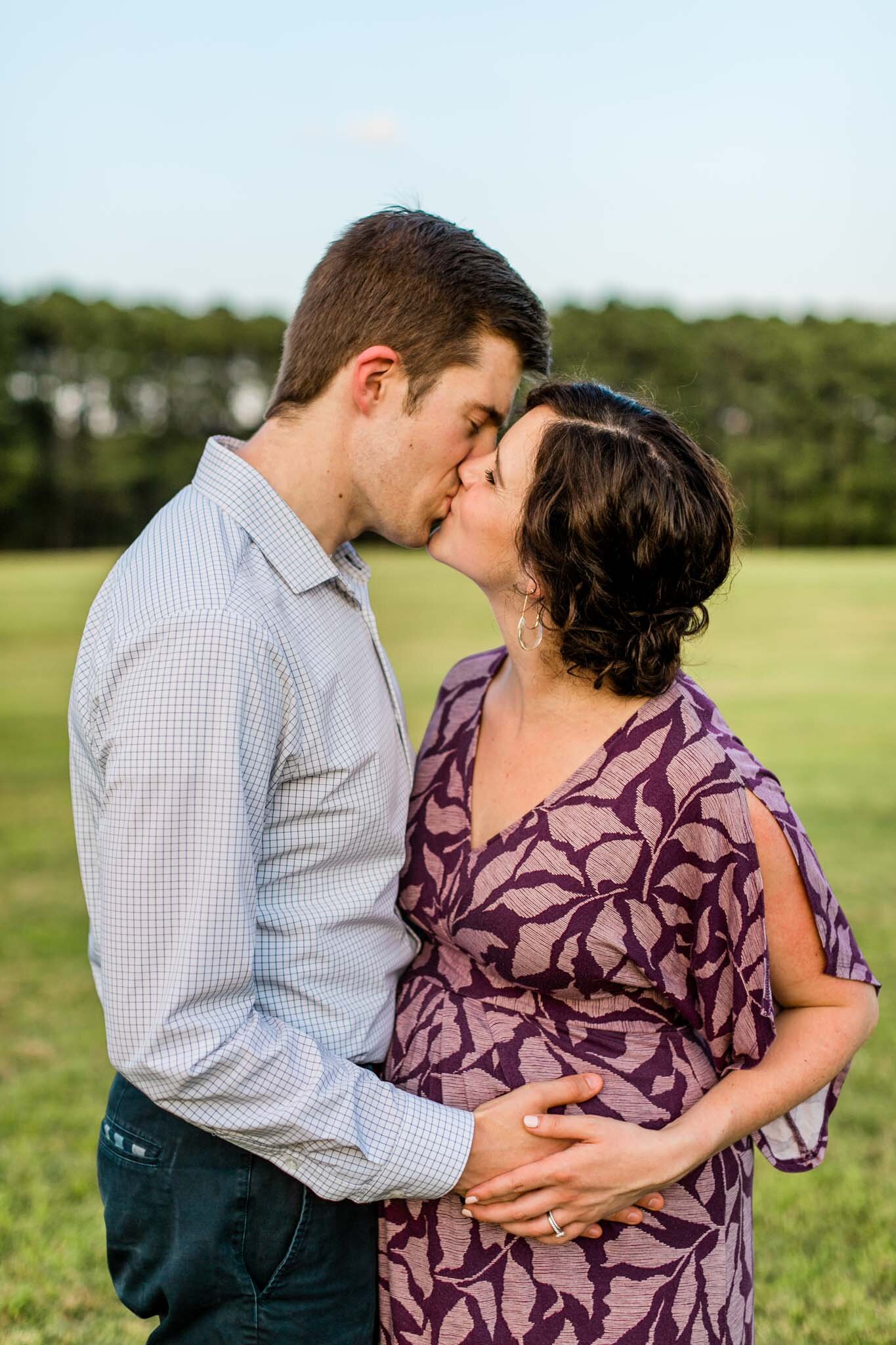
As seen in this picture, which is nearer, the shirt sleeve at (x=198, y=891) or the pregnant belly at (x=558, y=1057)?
the shirt sleeve at (x=198, y=891)

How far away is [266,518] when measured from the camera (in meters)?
2.14

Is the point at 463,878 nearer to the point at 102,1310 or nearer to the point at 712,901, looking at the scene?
the point at 712,901

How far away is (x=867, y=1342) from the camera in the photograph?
11.7 ft

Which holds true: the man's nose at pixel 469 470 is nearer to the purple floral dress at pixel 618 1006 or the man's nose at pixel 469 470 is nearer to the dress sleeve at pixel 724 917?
the purple floral dress at pixel 618 1006

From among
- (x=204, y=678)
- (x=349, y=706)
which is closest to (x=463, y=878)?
(x=349, y=706)

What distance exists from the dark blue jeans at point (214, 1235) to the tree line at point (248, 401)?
47881 mm

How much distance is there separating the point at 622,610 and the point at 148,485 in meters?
51.3

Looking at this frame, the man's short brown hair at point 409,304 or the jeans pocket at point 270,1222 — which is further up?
the man's short brown hair at point 409,304

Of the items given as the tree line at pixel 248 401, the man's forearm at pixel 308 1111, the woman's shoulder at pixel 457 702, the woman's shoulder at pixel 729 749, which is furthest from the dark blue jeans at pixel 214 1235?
the tree line at pixel 248 401

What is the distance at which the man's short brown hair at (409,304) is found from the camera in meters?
2.35

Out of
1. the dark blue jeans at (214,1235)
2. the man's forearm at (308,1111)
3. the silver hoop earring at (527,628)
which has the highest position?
the silver hoop earring at (527,628)

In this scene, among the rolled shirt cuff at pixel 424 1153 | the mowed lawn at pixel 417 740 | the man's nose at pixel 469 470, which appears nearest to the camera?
the rolled shirt cuff at pixel 424 1153

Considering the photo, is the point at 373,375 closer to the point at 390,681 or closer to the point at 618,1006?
the point at 390,681

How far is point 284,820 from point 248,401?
2179 inches
